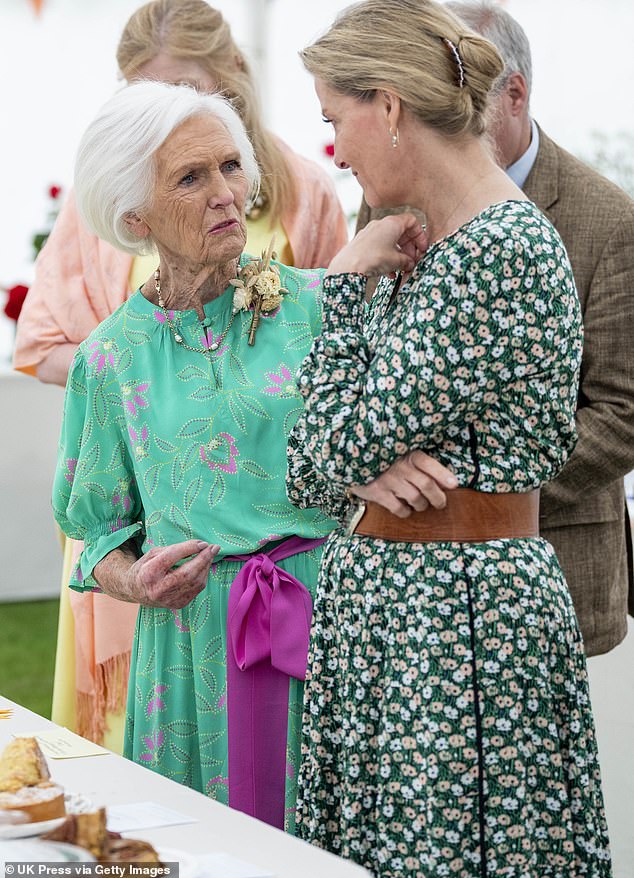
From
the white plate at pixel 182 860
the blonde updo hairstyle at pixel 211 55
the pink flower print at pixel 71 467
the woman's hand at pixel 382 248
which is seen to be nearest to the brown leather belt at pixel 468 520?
the woman's hand at pixel 382 248

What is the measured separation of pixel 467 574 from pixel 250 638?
19.2 inches

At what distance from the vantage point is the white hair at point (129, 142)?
6.59 feet

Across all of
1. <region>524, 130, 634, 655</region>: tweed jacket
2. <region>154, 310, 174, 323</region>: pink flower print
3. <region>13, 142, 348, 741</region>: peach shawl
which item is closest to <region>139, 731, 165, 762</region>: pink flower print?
<region>13, 142, 348, 741</region>: peach shawl

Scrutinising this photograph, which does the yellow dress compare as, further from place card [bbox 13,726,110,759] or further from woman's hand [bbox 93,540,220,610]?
place card [bbox 13,726,110,759]

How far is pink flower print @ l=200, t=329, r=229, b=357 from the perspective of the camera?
6.71 feet

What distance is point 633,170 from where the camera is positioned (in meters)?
4.89

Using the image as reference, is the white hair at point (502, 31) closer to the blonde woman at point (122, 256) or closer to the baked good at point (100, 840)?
the blonde woman at point (122, 256)

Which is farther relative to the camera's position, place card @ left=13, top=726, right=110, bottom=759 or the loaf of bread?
place card @ left=13, top=726, right=110, bottom=759

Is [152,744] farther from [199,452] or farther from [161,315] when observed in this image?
[161,315]

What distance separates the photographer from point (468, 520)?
5.33 feet

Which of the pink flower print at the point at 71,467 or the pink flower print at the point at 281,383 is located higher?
the pink flower print at the point at 281,383

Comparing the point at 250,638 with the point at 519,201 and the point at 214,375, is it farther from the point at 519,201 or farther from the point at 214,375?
the point at 519,201

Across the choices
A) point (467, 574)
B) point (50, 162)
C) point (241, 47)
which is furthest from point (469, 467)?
point (50, 162)

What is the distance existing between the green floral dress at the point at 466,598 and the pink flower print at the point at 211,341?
407 mm
